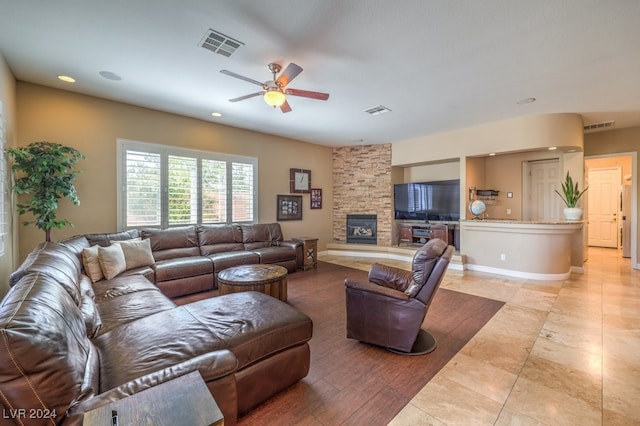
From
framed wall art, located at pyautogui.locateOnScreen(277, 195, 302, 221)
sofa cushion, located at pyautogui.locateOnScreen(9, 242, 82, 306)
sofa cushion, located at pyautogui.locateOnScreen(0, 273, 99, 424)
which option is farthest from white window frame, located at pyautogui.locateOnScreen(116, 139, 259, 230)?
sofa cushion, located at pyautogui.locateOnScreen(0, 273, 99, 424)

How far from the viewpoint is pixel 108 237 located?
12.7ft

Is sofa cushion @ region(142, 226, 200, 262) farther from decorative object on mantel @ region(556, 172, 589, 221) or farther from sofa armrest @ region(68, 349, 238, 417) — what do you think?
decorative object on mantel @ region(556, 172, 589, 221)

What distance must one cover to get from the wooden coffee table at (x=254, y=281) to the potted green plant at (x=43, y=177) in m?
2.22

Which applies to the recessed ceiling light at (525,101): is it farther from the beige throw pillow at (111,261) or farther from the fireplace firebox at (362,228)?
the beige throw pillow at (111,261)

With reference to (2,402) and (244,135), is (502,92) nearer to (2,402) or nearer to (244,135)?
(244,135)

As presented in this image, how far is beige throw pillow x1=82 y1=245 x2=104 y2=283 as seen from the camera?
126 inches

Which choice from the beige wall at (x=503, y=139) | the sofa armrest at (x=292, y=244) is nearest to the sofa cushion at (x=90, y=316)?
the sofa armrest at (x=292, y=244)

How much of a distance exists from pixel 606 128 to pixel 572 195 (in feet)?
6.49

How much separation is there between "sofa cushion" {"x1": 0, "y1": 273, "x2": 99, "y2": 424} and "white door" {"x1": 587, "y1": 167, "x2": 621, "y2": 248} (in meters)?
10.8

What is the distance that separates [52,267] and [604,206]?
11203 mm

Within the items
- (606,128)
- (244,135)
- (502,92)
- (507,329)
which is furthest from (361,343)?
(606,128)

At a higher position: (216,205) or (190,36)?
(190,36)

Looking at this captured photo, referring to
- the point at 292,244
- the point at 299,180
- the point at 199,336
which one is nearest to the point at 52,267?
the point at 199,336

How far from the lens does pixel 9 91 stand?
324 cm
